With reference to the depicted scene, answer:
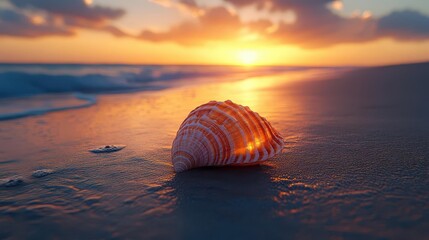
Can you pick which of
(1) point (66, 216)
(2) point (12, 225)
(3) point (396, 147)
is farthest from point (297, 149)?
(2) point (12, 225)

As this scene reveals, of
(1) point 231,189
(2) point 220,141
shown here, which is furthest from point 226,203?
(2) point 220,141

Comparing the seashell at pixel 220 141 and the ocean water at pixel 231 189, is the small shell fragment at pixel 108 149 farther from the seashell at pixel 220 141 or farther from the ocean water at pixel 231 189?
the seashell at pixel 220 141

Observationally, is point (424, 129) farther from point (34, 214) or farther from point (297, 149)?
point (34, 214)

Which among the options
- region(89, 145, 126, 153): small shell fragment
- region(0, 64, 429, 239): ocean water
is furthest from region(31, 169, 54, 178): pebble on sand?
region(89, 145, 126, 153): small shell fragment

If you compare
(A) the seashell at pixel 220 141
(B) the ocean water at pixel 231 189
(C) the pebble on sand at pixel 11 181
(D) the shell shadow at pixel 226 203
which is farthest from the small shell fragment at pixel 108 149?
(D) the shell shadow at pixel 226 203

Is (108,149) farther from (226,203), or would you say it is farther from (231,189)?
(226,203)

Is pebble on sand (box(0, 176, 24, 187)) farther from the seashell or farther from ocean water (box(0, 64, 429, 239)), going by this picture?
the seashell
